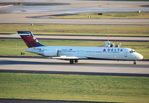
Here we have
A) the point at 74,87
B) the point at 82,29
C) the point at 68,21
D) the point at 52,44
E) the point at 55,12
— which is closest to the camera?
the point at 74,87

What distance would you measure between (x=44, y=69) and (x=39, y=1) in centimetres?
12914

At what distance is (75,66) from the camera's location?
6938cm

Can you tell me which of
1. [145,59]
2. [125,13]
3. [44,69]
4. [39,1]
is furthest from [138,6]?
[44,69]

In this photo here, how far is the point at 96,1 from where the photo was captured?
625 ft

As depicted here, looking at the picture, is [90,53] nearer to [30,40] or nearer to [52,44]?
[30,40]

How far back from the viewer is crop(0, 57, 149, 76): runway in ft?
212

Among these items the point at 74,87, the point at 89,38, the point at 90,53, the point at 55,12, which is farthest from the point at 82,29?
the point at 74,87

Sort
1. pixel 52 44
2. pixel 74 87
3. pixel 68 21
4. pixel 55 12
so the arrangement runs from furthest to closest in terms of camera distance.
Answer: pixel 55 12, pixel 68 21, pixel 52 44, pixel 74 87

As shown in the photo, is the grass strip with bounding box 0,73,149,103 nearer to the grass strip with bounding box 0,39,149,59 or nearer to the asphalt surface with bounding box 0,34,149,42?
the grass strip with bounding box 0,39,149,59

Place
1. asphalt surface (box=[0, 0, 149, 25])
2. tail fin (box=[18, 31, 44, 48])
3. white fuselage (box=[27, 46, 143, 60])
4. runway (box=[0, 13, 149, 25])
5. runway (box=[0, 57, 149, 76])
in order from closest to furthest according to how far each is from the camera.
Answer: runway (box=[0, 57, 149, 76])
white fuselage (box=[27, 46, 143, 60])
tail fin (box=[18, 31, 44, 48])
runway (box=[0, 13, 149, 25])
asphalt surface (box=[0, 0, 149, 25])

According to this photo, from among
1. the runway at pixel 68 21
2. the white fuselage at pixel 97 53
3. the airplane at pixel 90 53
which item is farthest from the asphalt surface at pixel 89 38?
the white fuselage at pixel 97 53

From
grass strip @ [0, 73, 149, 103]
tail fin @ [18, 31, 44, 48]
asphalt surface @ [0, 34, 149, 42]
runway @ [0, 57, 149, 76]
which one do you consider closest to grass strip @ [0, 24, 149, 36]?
asphalt surface @ [0, 34, 149, 42]

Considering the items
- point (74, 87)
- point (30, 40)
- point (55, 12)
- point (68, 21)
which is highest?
point (55, 12)

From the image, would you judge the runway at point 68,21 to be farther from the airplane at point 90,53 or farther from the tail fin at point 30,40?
the airplane at point 90,53
